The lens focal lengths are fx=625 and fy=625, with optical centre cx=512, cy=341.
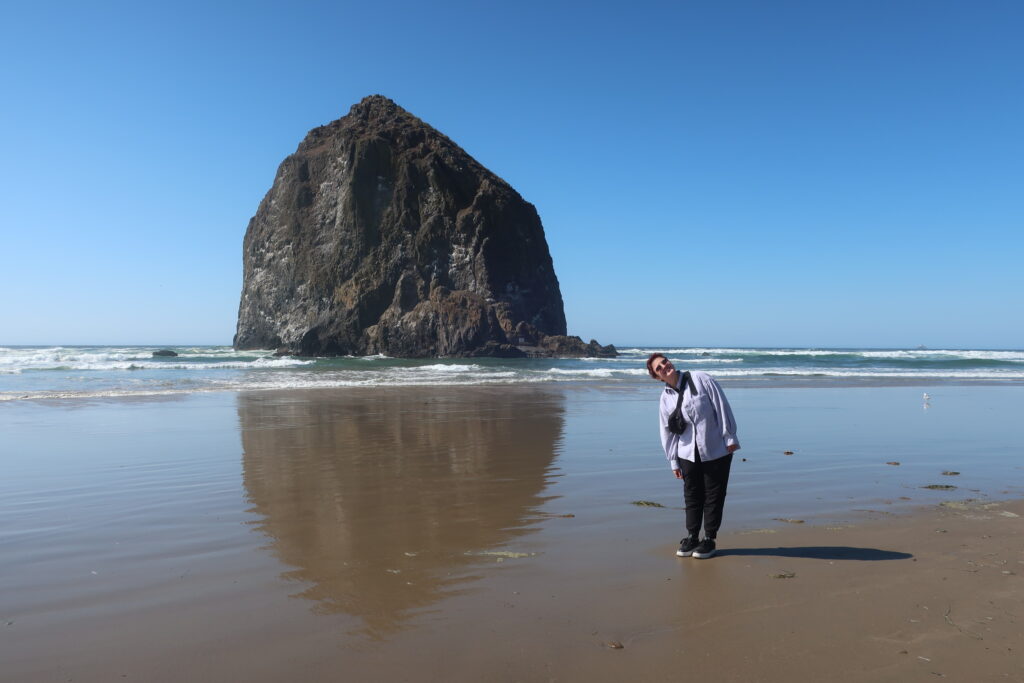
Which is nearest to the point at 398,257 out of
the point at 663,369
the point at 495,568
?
the point at 663,369

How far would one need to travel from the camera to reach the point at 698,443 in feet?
14.5

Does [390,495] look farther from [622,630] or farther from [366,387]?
[366,387]

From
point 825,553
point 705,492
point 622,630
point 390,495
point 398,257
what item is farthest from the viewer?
point 398,257

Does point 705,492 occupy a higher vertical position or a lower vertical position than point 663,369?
lower

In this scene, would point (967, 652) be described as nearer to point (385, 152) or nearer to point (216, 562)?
point (216, 562)

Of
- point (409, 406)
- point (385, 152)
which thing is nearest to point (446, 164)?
point (385, 152)

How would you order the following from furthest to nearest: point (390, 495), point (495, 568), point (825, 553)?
point (390, 495)
point (825, 553)
point (495, 568)

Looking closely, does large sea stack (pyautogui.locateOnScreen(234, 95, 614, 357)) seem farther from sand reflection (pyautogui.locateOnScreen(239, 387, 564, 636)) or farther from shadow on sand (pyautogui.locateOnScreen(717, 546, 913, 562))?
shadow on sand (pyautogui.locateOnScreen(717, 546, 913, 562))

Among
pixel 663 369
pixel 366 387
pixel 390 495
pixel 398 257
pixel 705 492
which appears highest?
pixel 398 257

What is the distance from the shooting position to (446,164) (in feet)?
222

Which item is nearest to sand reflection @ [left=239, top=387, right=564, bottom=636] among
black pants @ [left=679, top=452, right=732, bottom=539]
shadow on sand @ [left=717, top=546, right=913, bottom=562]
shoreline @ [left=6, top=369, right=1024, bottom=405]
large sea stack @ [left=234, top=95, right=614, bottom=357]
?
black pants @ [left=679, top=452, right=732, bottom=539]

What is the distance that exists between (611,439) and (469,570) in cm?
611

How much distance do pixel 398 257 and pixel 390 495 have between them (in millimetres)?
60796

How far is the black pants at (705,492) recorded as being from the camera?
442cm
